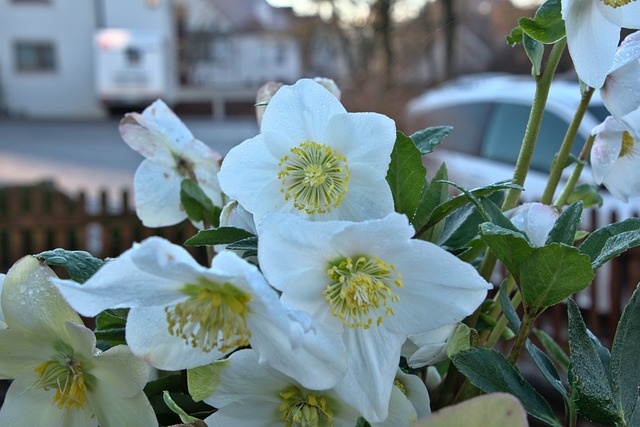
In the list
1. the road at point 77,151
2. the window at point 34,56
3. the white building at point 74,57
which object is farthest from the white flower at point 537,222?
the window at point 34,56

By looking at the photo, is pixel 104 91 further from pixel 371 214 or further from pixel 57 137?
pixel 371 214

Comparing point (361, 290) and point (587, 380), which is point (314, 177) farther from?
point (587, 380)

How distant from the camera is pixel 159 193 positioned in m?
0.72

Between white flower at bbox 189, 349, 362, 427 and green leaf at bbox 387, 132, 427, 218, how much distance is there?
0.45 ft

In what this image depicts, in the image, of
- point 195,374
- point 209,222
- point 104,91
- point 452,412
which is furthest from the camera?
point 104,91

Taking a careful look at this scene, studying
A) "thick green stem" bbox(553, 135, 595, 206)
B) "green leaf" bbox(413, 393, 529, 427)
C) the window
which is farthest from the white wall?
"green leaf" bbox(413, 393, 529, 427)

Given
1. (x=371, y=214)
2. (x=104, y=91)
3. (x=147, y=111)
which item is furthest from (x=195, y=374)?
(x=104, y=91)

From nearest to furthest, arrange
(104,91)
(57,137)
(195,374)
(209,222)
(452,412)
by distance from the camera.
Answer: (452,412), (195,374), (209,222), (57,137), (104,91)

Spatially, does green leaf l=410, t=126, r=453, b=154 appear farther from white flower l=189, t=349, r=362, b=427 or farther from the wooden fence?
the wooden fence

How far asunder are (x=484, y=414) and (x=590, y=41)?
30 cm

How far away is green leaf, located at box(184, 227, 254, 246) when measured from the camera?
20.1 inches

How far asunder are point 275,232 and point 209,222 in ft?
0.91

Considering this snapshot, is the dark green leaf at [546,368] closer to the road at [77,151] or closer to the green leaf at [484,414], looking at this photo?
the green leaf at [484,414]

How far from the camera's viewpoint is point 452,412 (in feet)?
1.22
